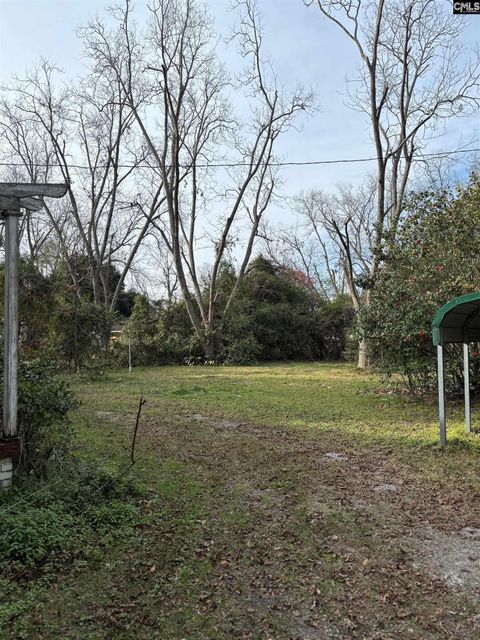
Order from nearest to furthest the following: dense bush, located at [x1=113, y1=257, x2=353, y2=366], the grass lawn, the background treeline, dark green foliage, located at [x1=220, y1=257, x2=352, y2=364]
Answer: the grass lawn → the background treeline → dense bush, located at [x1=113, y1=257, x2=353, y2=366] → dark green foliage, located at [x1=220, y1=257, x2=352, y2=364]

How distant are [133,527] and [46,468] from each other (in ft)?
3.07

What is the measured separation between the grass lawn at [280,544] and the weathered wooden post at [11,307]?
1039mm

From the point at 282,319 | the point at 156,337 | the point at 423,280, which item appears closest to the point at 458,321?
the point at 423,280

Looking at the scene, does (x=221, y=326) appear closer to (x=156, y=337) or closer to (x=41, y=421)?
(x=156, y=337)

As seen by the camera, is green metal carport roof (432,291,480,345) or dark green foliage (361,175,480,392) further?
dark green foliage (361,175,480,392)

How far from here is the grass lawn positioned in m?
2.34

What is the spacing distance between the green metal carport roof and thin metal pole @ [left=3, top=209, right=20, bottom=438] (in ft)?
14.5

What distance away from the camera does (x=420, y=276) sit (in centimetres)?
835

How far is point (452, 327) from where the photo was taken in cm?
600

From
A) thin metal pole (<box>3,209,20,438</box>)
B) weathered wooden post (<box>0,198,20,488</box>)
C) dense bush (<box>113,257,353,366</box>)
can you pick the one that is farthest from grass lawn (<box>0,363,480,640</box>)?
dense bush (<box>113,257,353,366</box>)

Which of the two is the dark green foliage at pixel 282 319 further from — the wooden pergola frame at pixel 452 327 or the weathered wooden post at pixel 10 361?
the weathered wooden post at pixel 10 361

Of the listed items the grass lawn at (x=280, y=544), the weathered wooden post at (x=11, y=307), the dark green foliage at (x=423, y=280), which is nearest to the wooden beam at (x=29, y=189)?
the weathered wooden post at (x=11, y=307)

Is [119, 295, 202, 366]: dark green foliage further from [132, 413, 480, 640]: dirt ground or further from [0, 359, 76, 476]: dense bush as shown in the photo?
[0, 359, 76, 476]: dense bush

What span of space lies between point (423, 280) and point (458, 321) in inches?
96.9
